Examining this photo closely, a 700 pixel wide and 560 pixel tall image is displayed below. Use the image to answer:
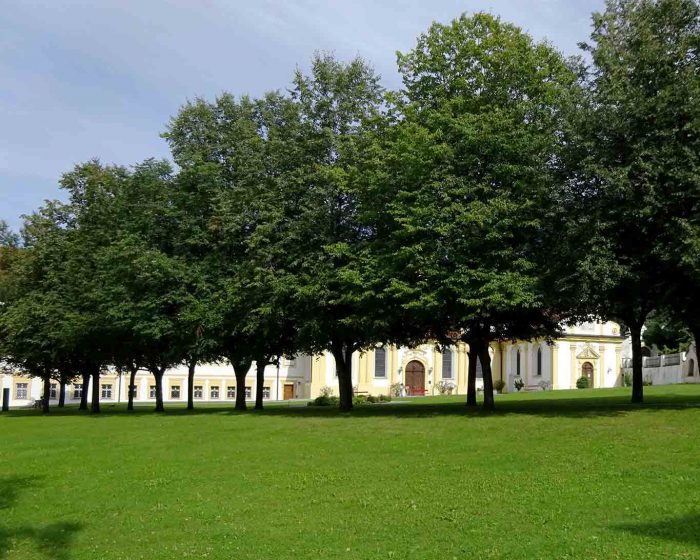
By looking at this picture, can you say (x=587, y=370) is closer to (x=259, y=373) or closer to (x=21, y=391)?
(x=259, y=373)

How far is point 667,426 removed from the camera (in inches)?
797

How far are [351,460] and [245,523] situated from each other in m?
5.59

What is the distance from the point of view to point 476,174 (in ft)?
91.4

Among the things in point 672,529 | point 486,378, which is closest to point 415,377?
point 486,378

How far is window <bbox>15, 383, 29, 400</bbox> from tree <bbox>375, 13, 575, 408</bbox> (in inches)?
2506

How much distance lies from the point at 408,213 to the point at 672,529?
1817 cm

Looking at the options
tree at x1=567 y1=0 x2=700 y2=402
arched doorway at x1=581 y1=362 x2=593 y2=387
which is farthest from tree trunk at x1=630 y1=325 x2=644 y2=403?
arched doorway at x1=581 y1=362 x2=593 y2=387

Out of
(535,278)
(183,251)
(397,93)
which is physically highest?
(397,93)

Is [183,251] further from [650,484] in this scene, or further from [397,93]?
[650,484]

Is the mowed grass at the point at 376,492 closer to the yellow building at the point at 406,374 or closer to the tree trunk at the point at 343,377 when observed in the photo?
the tree trunk at the point at 343,377

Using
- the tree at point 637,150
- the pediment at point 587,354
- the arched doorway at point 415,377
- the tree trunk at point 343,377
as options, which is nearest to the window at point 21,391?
the arched doorway at point 415,377

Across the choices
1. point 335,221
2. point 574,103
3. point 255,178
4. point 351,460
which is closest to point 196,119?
point 255,178

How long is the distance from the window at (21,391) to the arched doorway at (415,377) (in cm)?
4014

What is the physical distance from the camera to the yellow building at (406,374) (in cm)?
7944
